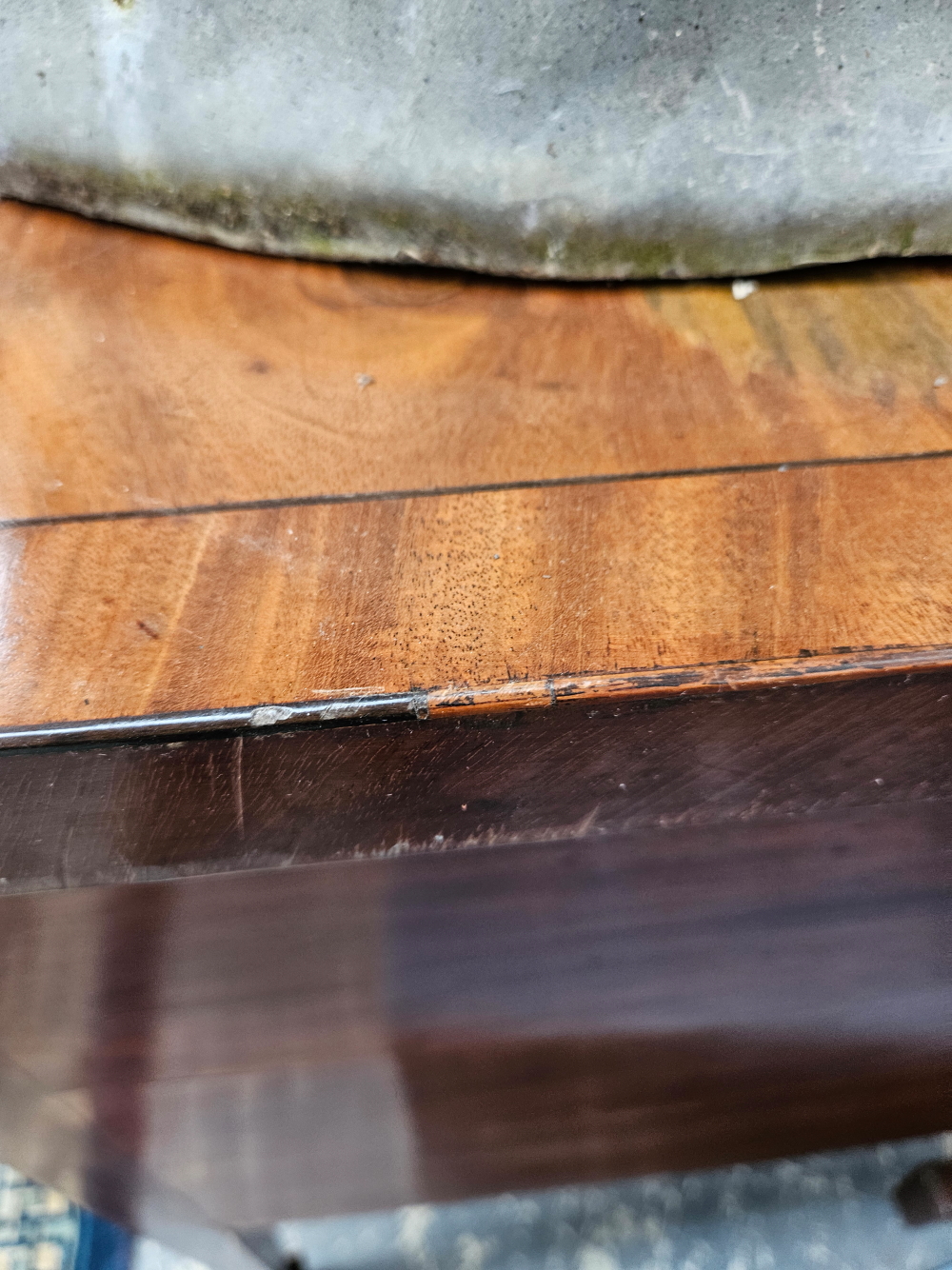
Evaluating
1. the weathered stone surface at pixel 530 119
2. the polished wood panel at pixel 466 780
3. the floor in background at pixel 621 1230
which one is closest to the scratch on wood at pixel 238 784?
the polished wood panel at pixel 466 780

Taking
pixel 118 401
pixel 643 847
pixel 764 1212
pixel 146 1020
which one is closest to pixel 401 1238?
pixel 764 1212

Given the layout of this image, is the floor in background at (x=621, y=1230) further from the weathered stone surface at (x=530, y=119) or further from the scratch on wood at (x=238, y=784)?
the weathered stone surface at (x=530, y=119)

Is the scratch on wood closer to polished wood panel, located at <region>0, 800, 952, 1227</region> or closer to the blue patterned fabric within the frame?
polished wood panel, located at <region>0, 800, 952, 1227</region>

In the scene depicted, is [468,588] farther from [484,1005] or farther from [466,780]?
[484,1005]

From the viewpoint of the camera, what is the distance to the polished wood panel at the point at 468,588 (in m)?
0.28

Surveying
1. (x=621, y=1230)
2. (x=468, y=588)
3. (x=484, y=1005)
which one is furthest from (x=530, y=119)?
(x=621, y=1230)

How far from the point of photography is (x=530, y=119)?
41 cm

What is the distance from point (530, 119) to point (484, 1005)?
37 centimetres

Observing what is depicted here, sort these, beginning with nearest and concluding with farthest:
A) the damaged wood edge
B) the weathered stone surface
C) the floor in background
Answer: the damaged wood edge, the weathered stone surface, the floor in background

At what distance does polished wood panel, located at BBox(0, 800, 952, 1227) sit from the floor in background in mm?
91

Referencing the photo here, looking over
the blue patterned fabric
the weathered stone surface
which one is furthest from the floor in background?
the weathered stone surface

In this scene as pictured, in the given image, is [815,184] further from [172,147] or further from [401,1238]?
[401,1238]

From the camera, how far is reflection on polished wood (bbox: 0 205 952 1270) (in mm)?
287

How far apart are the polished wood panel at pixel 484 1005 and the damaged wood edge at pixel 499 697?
66 millimetres
